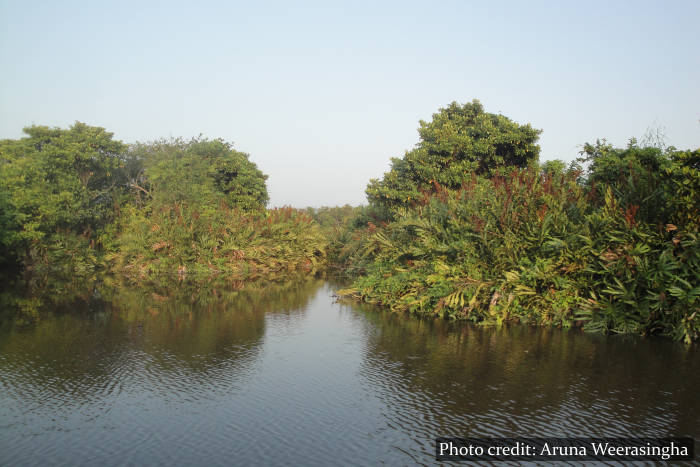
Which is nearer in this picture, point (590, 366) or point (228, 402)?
point (228, 402)

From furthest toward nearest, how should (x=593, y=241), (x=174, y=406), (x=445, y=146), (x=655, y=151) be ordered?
(x=445, y=146) < (x=655, y=151) < (x=593, y=241) < (x=174, y=406)

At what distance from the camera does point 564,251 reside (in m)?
12.2

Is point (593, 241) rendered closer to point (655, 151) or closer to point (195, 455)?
point (655, 151)

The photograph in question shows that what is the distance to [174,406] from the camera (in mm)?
7516

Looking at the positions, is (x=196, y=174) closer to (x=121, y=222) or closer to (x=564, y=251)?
(x=121, y=222)

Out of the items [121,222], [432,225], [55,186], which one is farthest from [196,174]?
[432,225]

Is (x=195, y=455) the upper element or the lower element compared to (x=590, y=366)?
lower

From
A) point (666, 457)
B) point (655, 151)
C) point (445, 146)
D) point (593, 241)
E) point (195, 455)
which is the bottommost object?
point (195, 455)

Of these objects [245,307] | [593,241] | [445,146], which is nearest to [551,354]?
[593,241]

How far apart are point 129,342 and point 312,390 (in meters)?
5.49

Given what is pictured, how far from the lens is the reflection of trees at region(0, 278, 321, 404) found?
854 centimetres

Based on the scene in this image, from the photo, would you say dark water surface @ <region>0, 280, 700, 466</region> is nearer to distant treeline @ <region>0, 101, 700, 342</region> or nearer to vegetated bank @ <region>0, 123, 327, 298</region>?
distant treeline @ <region>0, 101, 700, 342</region>

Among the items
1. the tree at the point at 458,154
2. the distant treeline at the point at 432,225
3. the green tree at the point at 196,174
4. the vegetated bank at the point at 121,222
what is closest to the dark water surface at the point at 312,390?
the distant treeline at the point at 432,225

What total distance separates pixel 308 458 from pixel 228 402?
2.26 m
